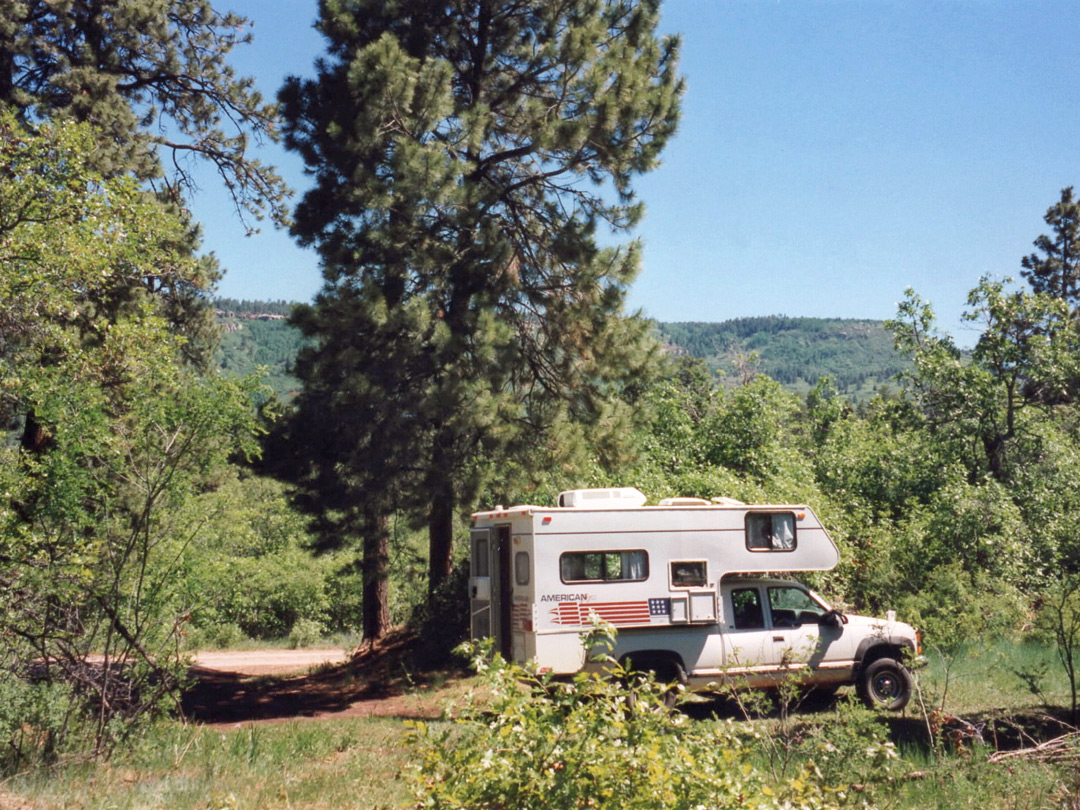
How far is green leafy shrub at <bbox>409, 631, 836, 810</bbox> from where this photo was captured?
4.13 meters

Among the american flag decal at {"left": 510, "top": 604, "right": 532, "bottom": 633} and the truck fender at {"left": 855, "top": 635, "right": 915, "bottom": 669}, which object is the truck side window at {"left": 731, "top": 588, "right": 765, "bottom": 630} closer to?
the truck fender at {"left": 855, "top": 635, "right": 915, "bottom": 669}

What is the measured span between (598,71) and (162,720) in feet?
39.2

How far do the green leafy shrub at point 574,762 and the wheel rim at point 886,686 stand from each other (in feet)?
27.0

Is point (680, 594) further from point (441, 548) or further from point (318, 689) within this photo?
point (318, 689)

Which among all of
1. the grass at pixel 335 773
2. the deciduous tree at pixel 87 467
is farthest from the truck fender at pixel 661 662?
the deciduous tree at pixel 87 467

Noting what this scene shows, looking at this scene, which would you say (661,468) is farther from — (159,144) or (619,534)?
(159,144)

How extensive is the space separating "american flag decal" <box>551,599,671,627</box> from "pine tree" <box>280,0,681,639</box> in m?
3.83

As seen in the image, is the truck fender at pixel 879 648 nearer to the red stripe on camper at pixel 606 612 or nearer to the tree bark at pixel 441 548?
the red stripe on camper at pixel 606 612

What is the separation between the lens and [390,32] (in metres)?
15.4

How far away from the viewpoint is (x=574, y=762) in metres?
4.21

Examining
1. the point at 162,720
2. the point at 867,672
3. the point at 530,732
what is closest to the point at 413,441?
the point at 162,720

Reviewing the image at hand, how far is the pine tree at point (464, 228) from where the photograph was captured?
47.1 feet

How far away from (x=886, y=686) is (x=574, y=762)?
9386 millimetres

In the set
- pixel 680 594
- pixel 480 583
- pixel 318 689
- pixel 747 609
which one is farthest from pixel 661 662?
pixel 318 689
